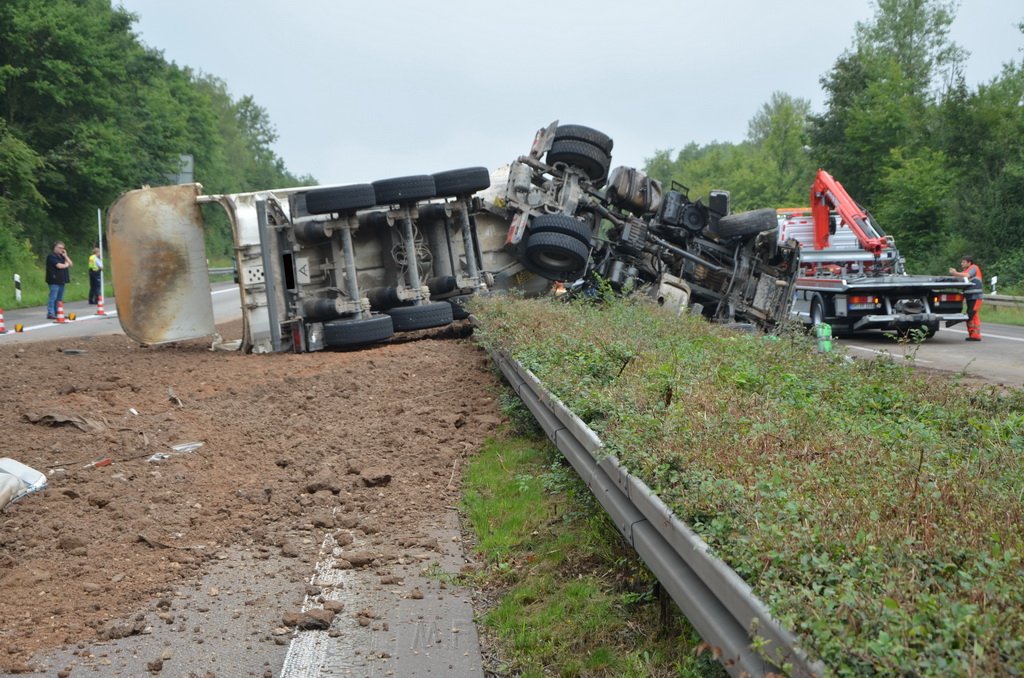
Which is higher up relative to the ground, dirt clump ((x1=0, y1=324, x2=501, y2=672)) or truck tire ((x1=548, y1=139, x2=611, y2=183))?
truck tire ((x1=548, y1=139, x2=611, y2=183))

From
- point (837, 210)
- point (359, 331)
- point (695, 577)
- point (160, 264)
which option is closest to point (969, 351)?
point (837, 210)

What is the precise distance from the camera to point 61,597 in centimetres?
496

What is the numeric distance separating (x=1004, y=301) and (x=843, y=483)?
26.1 metres

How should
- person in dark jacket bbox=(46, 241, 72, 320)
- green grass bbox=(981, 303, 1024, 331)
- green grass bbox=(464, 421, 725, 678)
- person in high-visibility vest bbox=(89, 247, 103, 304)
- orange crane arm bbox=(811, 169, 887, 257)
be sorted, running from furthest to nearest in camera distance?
person in high-visibility vest bbox=(89, 247, 103, 304), green grass bbox=(981, 303, 1024, 331), person in dark jacket bbox=(46, 241, 72, 320), orange crane arm bbox=(811, 169, 887, 257), green grass bbox=(464, 421, 725, 678)

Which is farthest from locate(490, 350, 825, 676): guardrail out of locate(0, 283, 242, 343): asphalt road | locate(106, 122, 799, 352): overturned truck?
locate(0, 283, 242, 343): asphalt road

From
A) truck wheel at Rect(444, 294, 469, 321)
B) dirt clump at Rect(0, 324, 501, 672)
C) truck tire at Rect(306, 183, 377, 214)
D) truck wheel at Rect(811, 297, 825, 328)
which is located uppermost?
truck tire at Rect(306, 183, 377, 214)

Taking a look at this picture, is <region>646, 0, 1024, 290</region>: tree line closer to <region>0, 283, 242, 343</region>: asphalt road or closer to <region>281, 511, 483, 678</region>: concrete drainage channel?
<region>0, 283, 242, 343</region>: asphalt road

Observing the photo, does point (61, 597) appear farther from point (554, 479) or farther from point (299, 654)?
point (554, 479)

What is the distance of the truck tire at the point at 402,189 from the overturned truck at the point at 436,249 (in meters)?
0.02

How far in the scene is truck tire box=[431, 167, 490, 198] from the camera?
48.1 feet

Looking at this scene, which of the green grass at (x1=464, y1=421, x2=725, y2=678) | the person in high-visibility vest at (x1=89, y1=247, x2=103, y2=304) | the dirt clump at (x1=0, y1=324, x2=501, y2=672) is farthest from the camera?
the person in high-visibility vest at (x1=89, y1=247, x2=103, y2=304)

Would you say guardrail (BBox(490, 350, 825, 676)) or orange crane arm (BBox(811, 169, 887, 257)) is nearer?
guardrail (BBox(490, 350, 825, 676))

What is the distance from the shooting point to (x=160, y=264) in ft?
46.4

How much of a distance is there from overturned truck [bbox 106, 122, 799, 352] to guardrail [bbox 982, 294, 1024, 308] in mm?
12609
